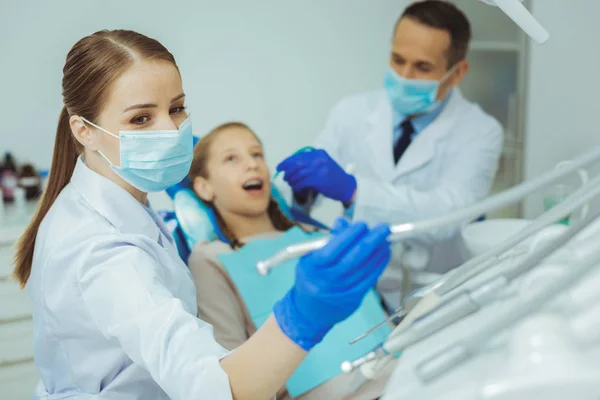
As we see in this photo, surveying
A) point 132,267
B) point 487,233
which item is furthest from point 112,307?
point 487,233

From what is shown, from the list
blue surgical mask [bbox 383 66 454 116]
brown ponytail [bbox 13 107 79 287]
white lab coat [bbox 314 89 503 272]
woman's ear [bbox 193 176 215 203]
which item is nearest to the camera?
brown ponytail [bbox 13 107 79 287]

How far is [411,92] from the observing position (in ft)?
5.80

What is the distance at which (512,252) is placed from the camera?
0.97m

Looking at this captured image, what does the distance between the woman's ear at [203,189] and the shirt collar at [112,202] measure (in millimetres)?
511

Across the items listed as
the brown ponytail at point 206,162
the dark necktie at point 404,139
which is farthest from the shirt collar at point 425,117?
the brown ponytail at point 206,162

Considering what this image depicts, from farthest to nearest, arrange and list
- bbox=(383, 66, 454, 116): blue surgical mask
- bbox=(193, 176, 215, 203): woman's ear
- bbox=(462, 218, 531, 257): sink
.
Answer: bbox=(383, 66, 454, 116): blue surgical mask
bbox=(193, 176, 215, 203): woman's ear
bbox=(462, 218, 531, 257): sink

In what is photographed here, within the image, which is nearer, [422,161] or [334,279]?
[334,279]

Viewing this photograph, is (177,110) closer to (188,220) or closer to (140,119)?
(140,119)

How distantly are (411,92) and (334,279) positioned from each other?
1.12 m

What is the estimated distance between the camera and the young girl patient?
1.32m

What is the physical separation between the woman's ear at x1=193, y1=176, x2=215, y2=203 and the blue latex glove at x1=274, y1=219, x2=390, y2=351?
779 mm

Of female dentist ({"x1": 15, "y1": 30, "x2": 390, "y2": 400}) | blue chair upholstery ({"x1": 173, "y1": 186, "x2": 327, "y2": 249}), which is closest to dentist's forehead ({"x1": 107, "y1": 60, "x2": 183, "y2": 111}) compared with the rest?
female dentist ({"x1": 15, "y1": 30, "x2": 390, "y2": 400})

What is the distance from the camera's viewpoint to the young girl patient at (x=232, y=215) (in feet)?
4.32

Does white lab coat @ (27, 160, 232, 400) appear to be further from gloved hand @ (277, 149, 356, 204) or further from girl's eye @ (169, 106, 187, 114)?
gloved hand @ (277, 149, 356, 204)
